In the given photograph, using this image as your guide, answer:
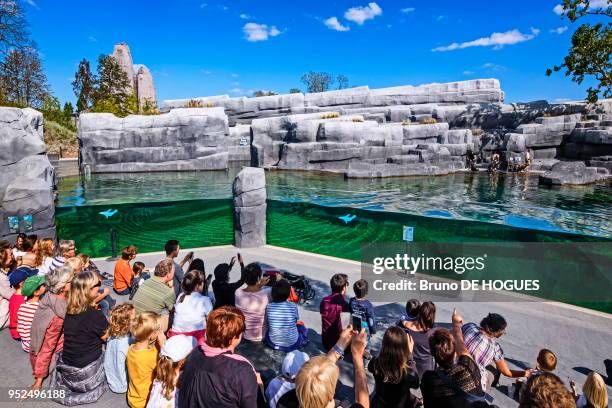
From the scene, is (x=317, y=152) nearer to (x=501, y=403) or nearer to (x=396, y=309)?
(x=396, y=309)

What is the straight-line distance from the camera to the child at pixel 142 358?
341 cm

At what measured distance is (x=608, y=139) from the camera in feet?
89.6

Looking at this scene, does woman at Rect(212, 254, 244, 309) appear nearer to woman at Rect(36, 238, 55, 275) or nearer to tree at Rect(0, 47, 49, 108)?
woman at Rect(36, 238, 55, 275)

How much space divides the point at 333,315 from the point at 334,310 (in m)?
0.06

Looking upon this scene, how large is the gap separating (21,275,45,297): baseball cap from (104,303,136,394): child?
1.62 metres

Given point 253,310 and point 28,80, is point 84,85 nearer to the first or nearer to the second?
point 28,80

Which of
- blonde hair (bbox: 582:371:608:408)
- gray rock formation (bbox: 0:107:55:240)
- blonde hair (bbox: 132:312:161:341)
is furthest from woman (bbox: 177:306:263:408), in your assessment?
gray rock formation (bbox: 0:107:55:240)

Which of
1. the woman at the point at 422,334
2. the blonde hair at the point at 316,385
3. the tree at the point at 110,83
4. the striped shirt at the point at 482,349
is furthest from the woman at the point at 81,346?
the tree at the point at 110,83

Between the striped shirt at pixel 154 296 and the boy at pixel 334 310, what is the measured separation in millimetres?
1857

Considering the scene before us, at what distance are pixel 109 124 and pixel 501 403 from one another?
29.8 meters

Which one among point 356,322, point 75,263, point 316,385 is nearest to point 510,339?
point 356,322

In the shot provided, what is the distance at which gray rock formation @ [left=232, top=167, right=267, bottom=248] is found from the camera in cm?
960

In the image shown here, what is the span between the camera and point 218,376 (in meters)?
2.59

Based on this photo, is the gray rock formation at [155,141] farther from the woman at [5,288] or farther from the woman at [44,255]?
the woman at [5,288]
